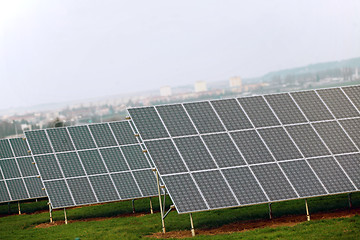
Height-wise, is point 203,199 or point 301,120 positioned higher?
point 301,120

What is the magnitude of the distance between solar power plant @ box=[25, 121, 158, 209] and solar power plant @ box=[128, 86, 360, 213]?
7675 millimetres

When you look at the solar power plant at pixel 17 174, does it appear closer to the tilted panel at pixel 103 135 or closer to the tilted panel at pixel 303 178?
the tilted panel at pixel 103 135

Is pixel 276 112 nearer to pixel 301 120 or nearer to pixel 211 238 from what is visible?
pixel 301 120

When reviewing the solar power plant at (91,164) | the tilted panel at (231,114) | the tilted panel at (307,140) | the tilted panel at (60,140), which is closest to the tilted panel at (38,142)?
the solar power plant at (91,164)

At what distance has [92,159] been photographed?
102 feet

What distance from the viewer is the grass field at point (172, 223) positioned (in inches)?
743

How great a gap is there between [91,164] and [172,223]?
8.42m

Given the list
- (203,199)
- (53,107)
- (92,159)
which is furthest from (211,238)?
(53,107)

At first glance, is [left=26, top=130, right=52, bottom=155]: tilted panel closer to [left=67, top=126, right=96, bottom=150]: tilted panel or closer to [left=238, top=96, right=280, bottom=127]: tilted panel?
[left=67, top=126, right=96, bottom=150]: tilted panel

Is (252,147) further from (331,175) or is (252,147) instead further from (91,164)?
(91,164)

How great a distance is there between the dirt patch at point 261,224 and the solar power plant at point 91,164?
295 inches

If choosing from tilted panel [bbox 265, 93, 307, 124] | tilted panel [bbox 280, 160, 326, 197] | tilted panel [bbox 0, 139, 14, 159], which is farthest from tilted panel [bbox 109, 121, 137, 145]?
tilted panel [bbox 280, 160, 326, 197]

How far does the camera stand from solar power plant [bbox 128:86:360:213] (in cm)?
2012

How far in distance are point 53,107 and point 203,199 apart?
119 m
